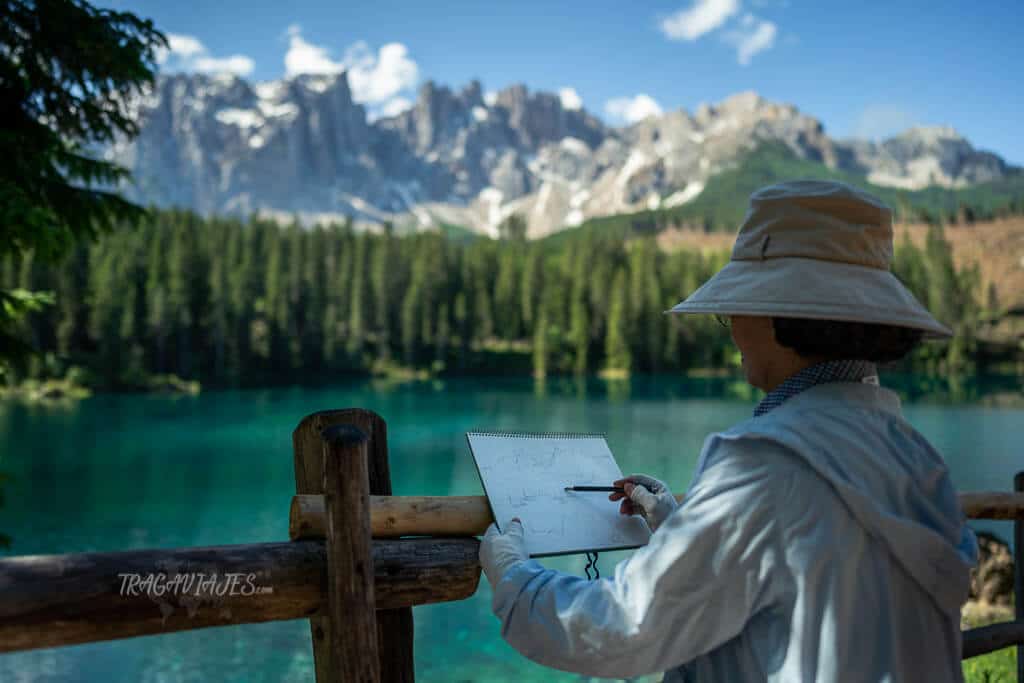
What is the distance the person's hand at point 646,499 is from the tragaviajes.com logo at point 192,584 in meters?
1.03

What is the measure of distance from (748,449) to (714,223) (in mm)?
178856

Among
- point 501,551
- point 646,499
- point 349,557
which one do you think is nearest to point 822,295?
point 646,499

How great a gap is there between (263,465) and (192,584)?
29501 mm

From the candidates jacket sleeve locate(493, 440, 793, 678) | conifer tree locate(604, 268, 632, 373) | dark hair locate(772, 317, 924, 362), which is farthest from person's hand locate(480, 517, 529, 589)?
conifer tree locate(604, 268, 632, 373)

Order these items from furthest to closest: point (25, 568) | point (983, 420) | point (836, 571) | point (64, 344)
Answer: point (64, 344) < point (983, 420) < point (25, 568) < point (836, 571)

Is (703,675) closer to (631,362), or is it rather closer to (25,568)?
(25,568)

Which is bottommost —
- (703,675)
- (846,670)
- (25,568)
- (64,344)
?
(64,344)

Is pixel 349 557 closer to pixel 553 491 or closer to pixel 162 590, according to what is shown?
pixel 162 590

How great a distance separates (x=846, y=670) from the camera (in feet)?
5.02

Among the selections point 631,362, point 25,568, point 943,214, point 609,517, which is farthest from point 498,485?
point 943,214

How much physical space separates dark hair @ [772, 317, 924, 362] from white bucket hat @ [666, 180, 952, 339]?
0.04 metres

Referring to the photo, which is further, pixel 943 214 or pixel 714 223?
pixel 714 223

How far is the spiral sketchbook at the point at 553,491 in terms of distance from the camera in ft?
7.75

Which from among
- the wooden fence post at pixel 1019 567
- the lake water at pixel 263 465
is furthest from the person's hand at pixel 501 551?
the lake water at pixel 263 465
